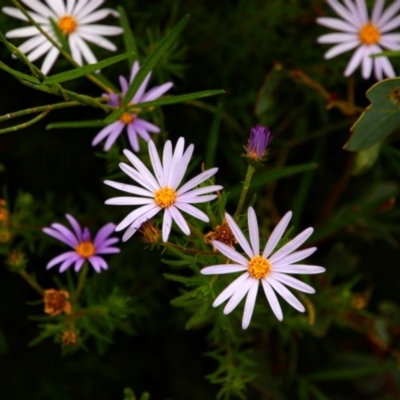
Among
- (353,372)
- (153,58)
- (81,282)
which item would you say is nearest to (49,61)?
(153,58)

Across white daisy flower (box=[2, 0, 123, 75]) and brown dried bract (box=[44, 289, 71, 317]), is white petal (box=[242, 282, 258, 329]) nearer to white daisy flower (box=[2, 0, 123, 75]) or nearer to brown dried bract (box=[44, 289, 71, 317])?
brown dried bract (box=[44, 289, 71, 317])

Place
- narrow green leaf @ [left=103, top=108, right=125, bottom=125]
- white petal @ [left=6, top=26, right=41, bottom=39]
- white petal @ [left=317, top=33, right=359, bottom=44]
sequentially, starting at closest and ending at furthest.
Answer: narrow green leaf @ [left=103, top=108, right=125, bottom=125] < white petal @ [left=6, top=26, right=41, bottom=39] < white petal @ [left=317, top=33, right=359, bottom=44]

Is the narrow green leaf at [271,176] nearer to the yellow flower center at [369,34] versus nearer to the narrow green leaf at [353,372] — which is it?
the yellow flower center at [369,34]

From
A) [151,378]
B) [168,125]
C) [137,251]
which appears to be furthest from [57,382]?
[168,125]

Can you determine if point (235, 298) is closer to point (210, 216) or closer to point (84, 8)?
point (210, 216)

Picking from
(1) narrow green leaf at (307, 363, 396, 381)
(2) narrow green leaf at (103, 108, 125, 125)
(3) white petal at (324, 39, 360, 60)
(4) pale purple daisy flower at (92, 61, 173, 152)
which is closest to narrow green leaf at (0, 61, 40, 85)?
(2) narrow green leaf at (103, 108, 125, 125)

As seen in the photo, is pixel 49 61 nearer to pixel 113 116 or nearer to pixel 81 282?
pixel 113 116
